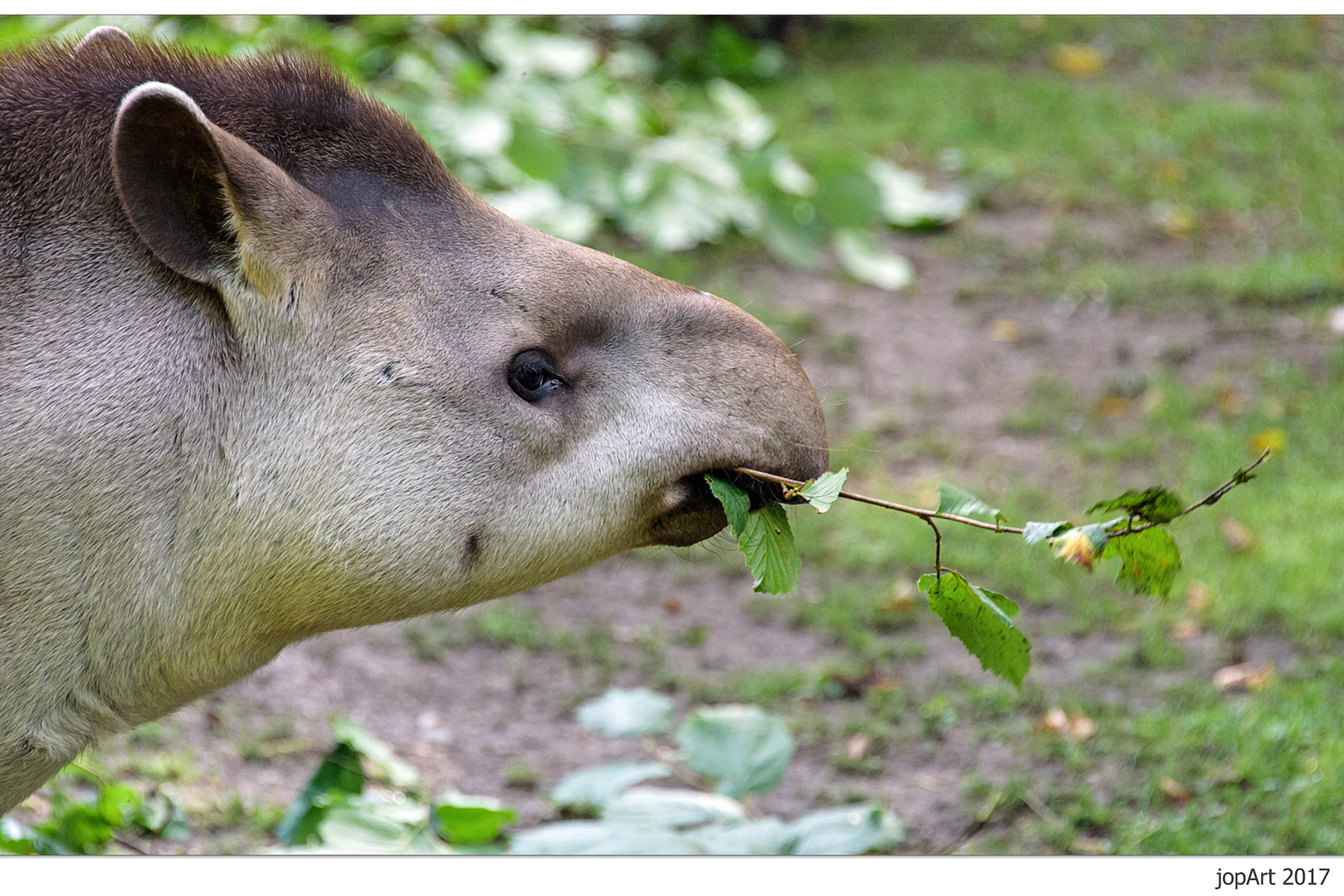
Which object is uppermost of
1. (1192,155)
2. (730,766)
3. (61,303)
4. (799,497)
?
(61,303)

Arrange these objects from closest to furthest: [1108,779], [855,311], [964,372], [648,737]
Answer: [1108,779], [648,737], [964,372], [855,311]

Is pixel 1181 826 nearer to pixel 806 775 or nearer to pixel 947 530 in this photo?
pixel 806 775

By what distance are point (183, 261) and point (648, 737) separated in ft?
8.76

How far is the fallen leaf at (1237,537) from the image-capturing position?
17.0 ft

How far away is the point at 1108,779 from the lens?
4027 mm

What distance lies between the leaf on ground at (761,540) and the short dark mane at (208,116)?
813 millimetres

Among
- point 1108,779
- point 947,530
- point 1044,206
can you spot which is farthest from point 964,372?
point 1108,779

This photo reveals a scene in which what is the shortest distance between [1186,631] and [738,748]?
1965 millimetres

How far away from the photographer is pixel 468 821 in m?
3.48


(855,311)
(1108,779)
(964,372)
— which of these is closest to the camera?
(1108,779)

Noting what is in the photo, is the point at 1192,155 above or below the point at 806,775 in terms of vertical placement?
below

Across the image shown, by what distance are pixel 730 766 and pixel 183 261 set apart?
2.12m

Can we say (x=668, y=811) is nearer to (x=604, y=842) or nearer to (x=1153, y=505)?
(x=604, y=842)

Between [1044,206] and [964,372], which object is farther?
[1044,206]
